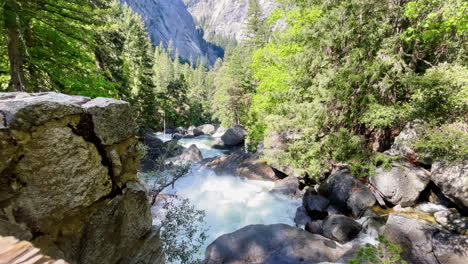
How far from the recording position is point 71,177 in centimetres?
262

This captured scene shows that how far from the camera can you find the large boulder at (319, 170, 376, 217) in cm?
858

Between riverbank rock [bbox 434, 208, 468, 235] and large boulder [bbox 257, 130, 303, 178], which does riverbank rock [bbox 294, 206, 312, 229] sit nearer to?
large boulder [bbox 257, 130, 303, 178]

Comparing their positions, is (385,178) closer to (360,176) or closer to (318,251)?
(360,176)

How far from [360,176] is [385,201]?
1.26 m

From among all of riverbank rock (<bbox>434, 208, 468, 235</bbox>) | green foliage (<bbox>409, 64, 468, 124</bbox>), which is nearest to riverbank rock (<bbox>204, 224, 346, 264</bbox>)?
riverbank rock (<bbox>434, 208, 468, 235</bbox>)

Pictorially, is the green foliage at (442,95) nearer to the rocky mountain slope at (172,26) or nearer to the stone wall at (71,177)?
the stone wall at (71,177)

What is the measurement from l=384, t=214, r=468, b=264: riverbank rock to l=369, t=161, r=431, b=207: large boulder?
6.79 ft

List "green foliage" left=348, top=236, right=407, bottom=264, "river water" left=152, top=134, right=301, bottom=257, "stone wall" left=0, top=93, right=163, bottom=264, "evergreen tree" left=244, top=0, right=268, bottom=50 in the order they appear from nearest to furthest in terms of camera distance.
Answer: "stone wall" left=0, top=93, right=163, bottom=264 < "green foliage" left=348, top=236, right=407, bottom=264 < "river water" left=152, top=134, right=301, bottom=257 < "evergreen tree" left=244, top=0, right=268, bottom=50

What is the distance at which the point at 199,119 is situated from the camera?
4909cm

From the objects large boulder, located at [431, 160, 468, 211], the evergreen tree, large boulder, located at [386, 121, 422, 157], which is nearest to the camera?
large boulder, located at [431, 160, 468, 211]

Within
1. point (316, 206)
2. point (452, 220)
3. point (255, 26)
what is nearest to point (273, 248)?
point (316, 206)

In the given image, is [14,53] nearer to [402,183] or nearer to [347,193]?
[347,193]

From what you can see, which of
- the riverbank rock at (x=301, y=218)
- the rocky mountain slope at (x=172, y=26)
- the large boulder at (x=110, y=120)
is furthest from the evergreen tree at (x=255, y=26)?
the rocky mountain slope at (x=172, y=26)

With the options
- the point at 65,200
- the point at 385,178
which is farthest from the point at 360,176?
the point at 65,200
